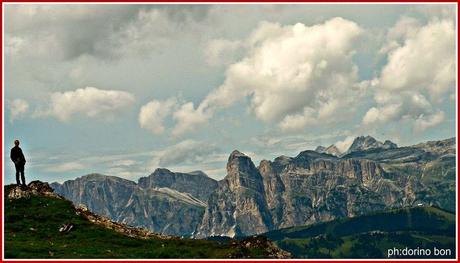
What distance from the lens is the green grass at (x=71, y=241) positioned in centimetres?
6359

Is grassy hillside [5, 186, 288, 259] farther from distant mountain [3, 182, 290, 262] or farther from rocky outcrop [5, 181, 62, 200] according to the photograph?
rocky outcrop [5, 181, 62, 200]

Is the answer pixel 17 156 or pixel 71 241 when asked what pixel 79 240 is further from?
pixel 17 156

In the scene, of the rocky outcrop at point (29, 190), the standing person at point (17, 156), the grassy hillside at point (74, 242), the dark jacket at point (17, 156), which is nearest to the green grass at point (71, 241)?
the grassy hillside at point (74, 242)

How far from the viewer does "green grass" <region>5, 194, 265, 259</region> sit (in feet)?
209

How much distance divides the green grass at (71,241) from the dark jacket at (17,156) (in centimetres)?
771

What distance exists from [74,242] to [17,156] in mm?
17092

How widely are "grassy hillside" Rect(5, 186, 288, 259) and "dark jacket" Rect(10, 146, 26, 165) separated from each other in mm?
7711

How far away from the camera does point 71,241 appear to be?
71875 mm

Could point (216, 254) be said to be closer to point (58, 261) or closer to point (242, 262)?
point (242, 262)

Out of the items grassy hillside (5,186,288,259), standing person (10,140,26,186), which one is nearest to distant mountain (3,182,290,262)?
grassy hillside (5,186,288,259)

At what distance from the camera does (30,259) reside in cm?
5619

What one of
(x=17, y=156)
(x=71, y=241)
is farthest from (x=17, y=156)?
(x=71, y=241)

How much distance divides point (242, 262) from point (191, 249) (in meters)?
12.5

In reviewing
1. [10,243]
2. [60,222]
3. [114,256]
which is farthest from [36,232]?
[114,256]
